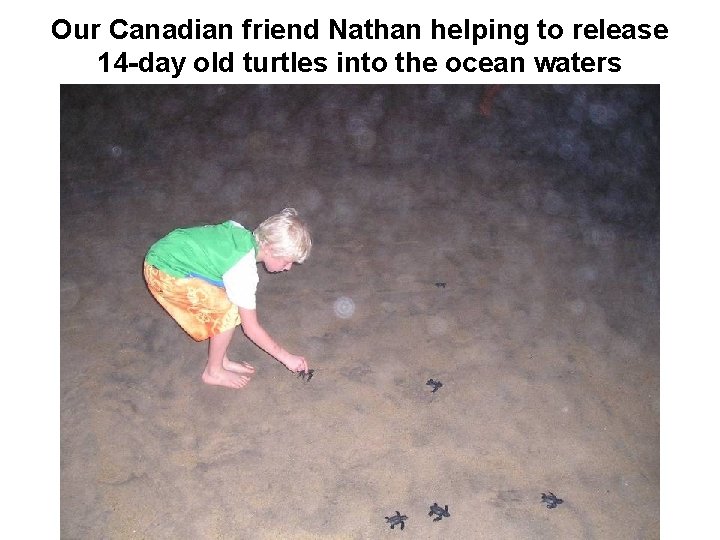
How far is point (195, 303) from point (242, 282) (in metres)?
0.39

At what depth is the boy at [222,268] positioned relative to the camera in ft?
9.87

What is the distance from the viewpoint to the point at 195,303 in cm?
320

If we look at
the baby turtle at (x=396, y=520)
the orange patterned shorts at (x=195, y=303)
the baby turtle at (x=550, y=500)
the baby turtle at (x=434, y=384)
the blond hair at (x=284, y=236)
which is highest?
the blond hair at (x=284, y=236)

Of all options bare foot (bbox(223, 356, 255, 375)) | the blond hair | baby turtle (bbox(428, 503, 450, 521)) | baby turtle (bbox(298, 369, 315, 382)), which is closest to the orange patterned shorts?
the blond hair

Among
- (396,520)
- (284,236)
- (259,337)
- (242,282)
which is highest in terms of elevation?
(284,236)

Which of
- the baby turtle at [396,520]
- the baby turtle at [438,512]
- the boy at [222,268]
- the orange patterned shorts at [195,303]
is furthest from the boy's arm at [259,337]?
the baby turtle at [438,512]

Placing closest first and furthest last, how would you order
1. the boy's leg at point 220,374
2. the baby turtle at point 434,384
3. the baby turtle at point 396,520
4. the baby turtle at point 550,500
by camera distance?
the baby turtle at point 396,520, the baby turtle at point 550,500, the boy's leg at point 220,374, the baby turtle at point 434,384

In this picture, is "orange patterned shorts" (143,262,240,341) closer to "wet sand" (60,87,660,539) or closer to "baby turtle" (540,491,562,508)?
"wet sand" (60,87,660,539)

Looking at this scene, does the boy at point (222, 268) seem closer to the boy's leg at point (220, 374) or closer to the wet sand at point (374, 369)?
the boy's leg at point (220, 374)

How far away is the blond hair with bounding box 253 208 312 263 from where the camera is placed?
9.89ft

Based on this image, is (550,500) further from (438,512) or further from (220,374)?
(220,374)

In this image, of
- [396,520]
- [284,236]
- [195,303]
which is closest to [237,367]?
[195,303]

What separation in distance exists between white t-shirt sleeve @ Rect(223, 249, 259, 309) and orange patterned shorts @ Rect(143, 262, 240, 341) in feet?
0.69

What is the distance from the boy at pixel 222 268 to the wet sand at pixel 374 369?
598 mm
